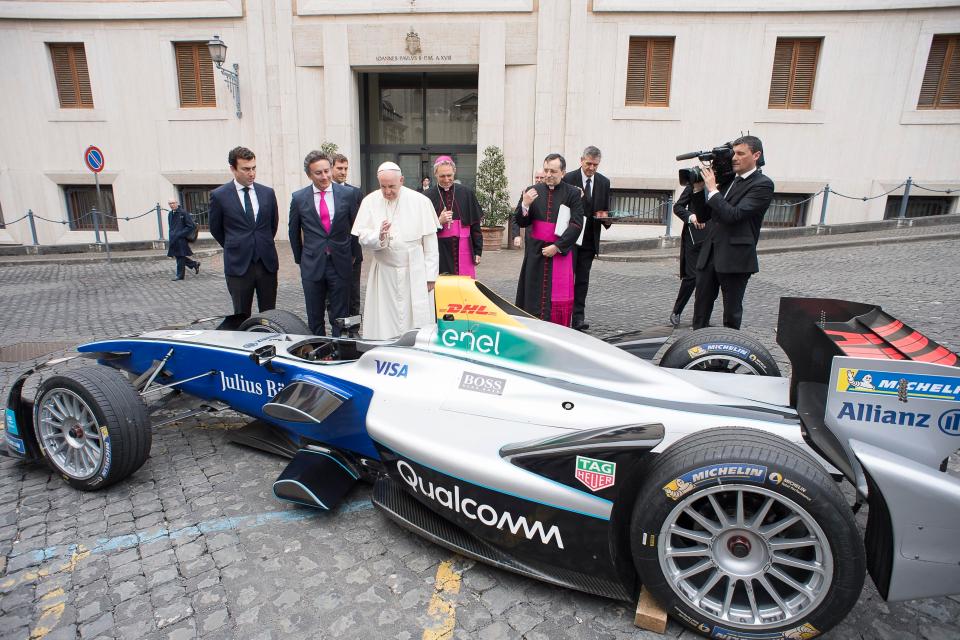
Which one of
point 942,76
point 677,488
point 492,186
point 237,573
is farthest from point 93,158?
point 942,76

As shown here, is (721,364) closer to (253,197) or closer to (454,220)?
(454,220)

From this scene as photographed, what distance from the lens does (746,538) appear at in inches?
79.2

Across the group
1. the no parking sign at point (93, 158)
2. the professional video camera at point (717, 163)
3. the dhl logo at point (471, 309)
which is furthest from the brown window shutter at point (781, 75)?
the no parking sign at point (93, 158)

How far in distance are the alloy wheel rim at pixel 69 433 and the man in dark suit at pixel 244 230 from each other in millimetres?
2005

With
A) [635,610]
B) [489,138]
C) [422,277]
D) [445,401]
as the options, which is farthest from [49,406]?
A: [489,138]

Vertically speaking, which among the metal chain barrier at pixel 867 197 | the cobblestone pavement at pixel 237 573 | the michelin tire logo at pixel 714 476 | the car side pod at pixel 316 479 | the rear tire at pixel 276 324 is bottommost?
the cobblestone pavement at pixel 237 573

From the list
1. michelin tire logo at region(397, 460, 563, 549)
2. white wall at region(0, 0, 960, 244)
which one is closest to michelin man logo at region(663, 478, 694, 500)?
michelin tire logo at region(397, 460, 563, 549)

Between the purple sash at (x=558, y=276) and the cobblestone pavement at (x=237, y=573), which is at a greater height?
the purple sash at (x=558, y=276)

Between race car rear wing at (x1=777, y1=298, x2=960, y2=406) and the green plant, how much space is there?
11954 mm

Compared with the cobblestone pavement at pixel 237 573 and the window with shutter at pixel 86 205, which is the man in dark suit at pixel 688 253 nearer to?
the cobblestone pavement at pixel 237 573

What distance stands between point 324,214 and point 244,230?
754 millimetres

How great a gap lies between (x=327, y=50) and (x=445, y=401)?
1483 cm

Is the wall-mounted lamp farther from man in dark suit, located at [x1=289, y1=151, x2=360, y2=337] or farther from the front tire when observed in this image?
the front tire

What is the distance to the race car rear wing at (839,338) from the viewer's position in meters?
2.21
